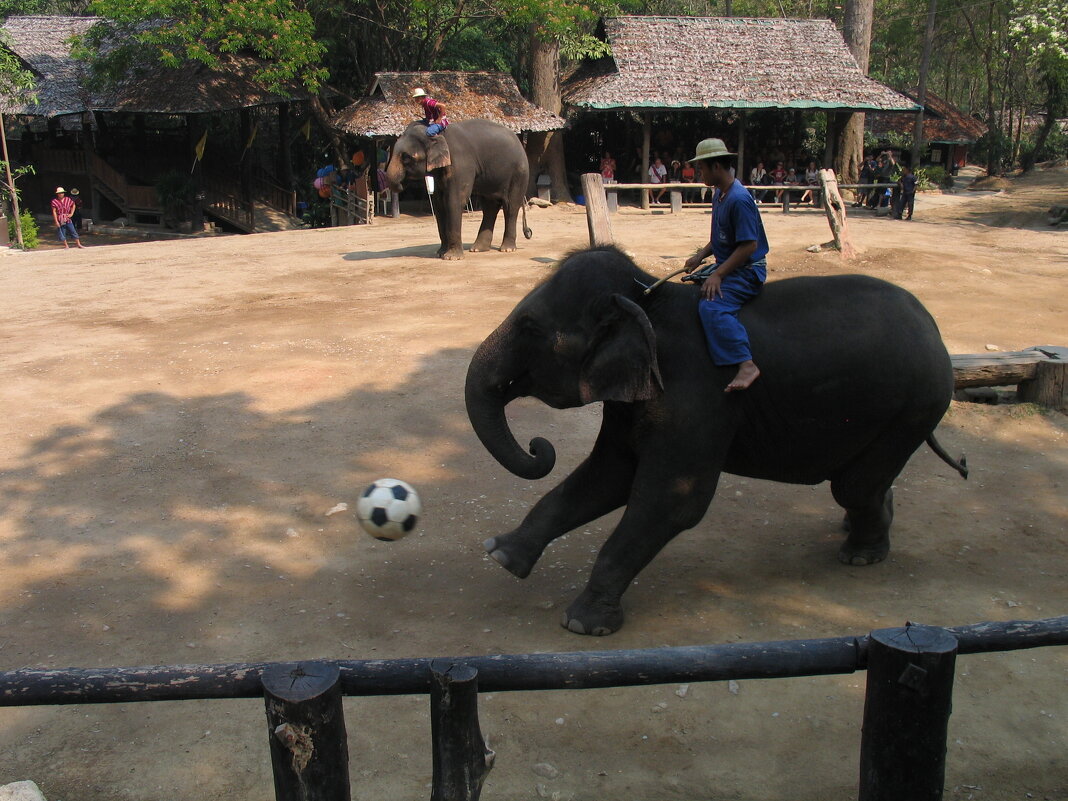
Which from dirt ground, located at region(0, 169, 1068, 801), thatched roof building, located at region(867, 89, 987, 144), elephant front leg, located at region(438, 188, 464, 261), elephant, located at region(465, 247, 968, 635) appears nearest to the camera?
dirt ground, located at region(0, 169, 1068, 801)

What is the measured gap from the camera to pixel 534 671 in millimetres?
2688

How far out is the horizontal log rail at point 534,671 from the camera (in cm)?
261

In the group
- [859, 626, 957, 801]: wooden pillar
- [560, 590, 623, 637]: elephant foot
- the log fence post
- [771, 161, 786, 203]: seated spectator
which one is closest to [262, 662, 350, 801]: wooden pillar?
the log fence post

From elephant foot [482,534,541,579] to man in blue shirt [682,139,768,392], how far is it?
1.32 m

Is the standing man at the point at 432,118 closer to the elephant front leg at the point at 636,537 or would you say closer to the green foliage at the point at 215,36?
the green foliage at the point at 215,36

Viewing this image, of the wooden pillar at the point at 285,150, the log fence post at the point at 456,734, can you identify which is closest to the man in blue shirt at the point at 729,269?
the log fence post at the point at 456,734

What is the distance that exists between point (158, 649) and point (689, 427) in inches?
104

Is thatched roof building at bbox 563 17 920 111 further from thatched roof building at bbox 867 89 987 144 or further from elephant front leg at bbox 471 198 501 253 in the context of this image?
elephant front leg at bbox 471 198 501 253

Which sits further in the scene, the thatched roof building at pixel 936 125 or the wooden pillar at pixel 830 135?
the thatched roof building at pixel 936 125

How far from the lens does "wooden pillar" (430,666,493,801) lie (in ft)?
8.68

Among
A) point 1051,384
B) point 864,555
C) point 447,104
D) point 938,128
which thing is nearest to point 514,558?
point 864,555

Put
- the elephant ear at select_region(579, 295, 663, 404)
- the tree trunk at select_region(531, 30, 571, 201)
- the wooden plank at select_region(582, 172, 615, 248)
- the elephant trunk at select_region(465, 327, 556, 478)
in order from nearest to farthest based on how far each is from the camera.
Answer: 1. the elephant ear at select_region(579, 295, 663, 404)
2. the elephant trunk at select_region(465, 327, 556, 478)
3. the wooden plank at select_region(582, 172, 615, 248)
4. the tree trunk at select_region(531, 30, 571, 201)

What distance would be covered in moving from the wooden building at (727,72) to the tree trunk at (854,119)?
1.34 feet

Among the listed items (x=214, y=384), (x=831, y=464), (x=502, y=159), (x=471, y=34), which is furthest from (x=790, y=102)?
(x=831, y=464)
